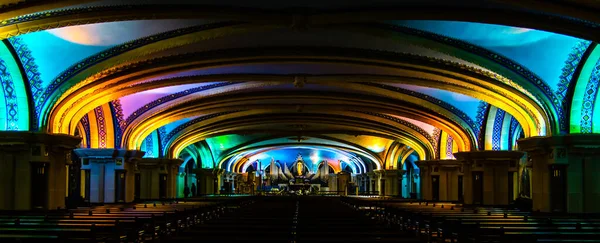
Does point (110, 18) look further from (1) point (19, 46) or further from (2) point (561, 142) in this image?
(2) point (561, 142)

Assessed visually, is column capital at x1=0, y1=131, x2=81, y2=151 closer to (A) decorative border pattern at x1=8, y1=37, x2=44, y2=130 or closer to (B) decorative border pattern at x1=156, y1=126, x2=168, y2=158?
(A) decorative border pattern at x1=8, y1=37, x2=44, y2=130

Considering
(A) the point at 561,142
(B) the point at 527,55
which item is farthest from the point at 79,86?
(A) the point at 561,142

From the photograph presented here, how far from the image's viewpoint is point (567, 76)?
48.5 feet

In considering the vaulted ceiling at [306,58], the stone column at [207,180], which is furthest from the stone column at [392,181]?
the vaulted ceiling at [306,58]

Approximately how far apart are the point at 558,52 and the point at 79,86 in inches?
400

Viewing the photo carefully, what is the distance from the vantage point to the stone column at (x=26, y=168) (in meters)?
14.7

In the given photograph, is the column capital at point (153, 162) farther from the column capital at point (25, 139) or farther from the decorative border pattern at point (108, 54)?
the decorative border pattern at point (108, 54)

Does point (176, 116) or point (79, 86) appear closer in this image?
point (79, 86)

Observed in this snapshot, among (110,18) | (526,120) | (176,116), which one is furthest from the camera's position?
(176,116)

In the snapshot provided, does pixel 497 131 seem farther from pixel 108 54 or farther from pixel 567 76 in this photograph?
pixel 108 54

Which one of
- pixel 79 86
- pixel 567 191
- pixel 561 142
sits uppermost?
pixel 79 86

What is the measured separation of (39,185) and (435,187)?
17.7m

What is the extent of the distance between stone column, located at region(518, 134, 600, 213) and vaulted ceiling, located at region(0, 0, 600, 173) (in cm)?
34

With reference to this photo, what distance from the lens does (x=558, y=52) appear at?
14.2 m
